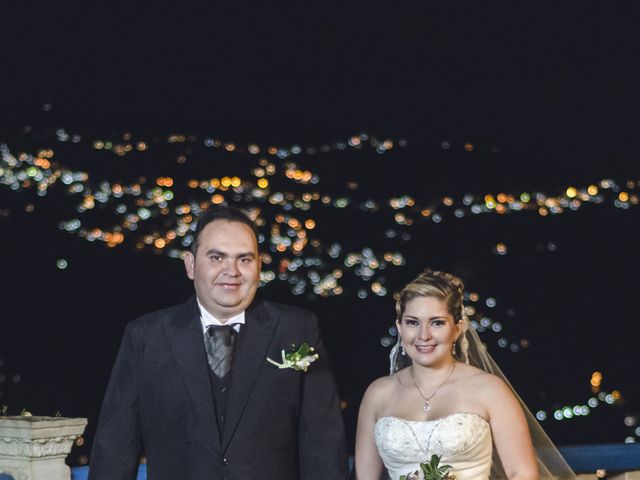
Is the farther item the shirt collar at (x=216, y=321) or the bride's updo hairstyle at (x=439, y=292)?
the bride's updo hairstyle at (x=439, y=292)

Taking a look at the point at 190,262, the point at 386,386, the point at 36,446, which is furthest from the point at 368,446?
the point at 36,446

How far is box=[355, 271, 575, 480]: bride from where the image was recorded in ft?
13.1

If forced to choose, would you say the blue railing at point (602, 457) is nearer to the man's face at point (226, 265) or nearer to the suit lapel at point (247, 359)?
the suit lapel at point (247, 359)

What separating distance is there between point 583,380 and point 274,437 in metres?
10.6

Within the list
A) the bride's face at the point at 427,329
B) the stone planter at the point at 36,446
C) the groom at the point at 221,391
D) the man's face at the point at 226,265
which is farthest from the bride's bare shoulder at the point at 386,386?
the stone planter at the point at 36,446

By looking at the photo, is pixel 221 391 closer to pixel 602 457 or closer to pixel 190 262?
pixel 190 262

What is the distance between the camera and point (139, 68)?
1088 centimetres

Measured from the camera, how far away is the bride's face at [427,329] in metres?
4.02

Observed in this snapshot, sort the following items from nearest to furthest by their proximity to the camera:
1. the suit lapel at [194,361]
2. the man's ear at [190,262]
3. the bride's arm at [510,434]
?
1. the suit lapel at [194,361]
2. the man's ear at [190,262]
3. the bride's arm at [510,434]

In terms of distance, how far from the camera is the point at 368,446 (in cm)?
416

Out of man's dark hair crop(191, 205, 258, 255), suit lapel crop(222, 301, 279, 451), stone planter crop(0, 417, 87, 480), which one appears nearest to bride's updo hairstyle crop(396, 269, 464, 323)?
suit lapel crop(222, 301, 279, 451)

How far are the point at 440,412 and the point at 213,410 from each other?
106cm

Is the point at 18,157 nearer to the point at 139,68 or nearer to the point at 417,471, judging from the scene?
the point at 139,68

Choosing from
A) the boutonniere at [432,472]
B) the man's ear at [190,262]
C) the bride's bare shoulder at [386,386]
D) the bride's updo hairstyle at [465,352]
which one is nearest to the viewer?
the man's ear at [190,262]
